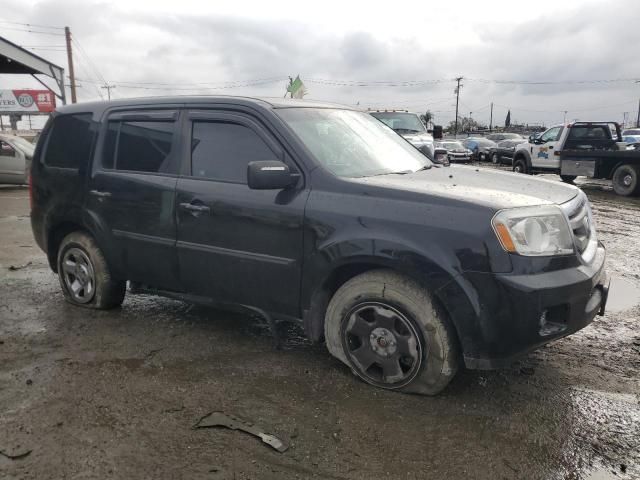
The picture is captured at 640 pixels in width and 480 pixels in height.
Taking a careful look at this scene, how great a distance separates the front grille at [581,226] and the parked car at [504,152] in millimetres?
24212

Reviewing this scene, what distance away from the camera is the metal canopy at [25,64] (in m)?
15.7

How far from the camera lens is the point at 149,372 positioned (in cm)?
346

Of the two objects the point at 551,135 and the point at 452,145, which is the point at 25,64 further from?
the point at 452,145

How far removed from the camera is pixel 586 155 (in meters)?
14.3

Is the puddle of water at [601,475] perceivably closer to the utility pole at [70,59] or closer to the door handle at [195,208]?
the door handle at [195,208]

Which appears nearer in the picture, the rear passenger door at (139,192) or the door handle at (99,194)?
the rear passenger door at (139,192)

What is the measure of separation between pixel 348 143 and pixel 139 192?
163 cm

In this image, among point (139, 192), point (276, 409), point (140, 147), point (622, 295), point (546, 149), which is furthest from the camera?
point (546, 149)

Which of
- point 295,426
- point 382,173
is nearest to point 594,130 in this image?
point 382,173

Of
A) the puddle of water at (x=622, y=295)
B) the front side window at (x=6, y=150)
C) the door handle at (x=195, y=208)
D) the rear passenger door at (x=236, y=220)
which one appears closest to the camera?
the rear passenger door at (x=236, y=220)

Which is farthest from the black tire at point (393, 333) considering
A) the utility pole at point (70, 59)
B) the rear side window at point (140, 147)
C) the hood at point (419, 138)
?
the utility pole at point (70, 59)

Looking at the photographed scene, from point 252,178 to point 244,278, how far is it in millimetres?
748

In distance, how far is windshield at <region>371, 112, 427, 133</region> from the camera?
13.7 metres

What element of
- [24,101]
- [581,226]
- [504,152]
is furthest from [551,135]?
[24,101]
